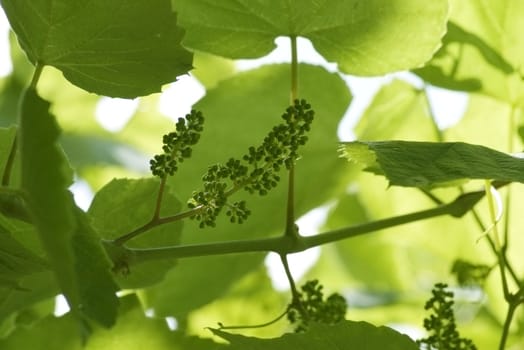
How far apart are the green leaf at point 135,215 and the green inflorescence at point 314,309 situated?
4.2 inches

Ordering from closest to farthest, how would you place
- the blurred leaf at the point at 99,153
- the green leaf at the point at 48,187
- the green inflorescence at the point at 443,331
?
the green leaf at the point at 48,187, the green inflorescence at the point at 443,331, the blurred leaf at the point at 99,153

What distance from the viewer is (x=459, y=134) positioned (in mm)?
1128

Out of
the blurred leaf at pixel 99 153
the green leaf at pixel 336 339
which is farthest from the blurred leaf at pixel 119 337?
the blurred leaf at pixel 99 153

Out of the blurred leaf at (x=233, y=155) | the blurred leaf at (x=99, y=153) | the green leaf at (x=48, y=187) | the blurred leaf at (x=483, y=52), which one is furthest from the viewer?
the blurred leaf at (x=99, y=153)

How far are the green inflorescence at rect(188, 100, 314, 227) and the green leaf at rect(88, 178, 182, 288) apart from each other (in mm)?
106

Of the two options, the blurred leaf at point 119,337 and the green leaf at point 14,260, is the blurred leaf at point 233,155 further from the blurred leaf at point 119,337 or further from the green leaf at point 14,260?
the green leaf at point 14,260

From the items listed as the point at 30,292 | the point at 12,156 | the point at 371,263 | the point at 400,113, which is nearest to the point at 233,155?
the point at 400,113

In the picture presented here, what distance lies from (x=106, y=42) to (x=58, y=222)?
0.23 meters

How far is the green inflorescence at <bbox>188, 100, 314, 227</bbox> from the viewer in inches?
26.3

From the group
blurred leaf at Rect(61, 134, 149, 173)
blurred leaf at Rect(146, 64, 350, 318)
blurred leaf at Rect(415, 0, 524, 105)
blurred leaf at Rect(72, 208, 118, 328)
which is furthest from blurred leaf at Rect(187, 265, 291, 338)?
blurred leaf at Rect(72, 208, 118, 328)

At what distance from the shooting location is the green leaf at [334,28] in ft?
2.61

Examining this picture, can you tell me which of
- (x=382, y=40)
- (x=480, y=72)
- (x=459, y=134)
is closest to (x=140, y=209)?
(x=382, y=40)

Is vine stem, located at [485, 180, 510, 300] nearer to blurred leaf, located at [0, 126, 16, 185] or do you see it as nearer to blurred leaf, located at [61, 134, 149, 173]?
blurred leaf, located at [0, 126, 16, 185]

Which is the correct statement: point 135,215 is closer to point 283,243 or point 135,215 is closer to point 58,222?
point 283,243
